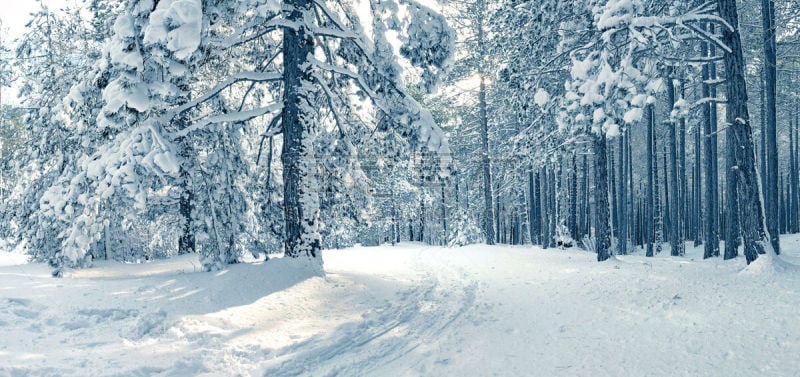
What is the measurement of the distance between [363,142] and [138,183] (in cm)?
593

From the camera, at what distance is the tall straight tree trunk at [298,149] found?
8.96 meters

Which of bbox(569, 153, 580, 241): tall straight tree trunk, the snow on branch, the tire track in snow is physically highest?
the snow on branch

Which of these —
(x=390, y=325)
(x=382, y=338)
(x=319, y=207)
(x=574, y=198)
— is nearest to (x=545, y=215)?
(x=574, y=198)

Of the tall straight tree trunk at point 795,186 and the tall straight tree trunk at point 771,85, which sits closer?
the tall straight tree trunk at point 771,85

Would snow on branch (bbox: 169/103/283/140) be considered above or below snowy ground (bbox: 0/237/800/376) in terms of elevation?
above

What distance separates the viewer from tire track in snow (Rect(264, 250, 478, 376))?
4887 mm

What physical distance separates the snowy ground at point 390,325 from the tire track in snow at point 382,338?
28mm

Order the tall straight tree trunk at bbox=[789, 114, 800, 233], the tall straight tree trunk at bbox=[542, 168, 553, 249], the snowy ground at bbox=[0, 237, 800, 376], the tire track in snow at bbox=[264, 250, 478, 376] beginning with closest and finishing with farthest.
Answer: the snowy ground at bbox=[0, 237, 800, 376] → the tire track in snow at bbox=[264, 250, 478, 376] → the tall straight tree trunk at bbox=[542, 168, 553, 249] → the tall straight tree trunk at bbox=[789, 114, 800, 233]

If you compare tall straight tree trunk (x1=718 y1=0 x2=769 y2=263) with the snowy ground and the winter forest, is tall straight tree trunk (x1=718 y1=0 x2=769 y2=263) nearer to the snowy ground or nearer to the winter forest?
the winter forest

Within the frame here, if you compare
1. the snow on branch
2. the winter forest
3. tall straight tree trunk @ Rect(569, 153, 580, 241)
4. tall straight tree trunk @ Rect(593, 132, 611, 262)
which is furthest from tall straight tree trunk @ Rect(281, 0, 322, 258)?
tall straight tree trunk @ Rect(569, 153, 580, 241)

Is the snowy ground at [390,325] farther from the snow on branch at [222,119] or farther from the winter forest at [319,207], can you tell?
the snow on branch at [222,119]

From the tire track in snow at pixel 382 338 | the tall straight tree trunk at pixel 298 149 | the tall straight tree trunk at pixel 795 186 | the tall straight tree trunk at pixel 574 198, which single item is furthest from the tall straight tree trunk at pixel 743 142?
the tall straight tree trunk at pixel 795 186

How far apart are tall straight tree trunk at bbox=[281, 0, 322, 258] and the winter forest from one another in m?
0.04

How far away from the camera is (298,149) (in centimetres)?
898
